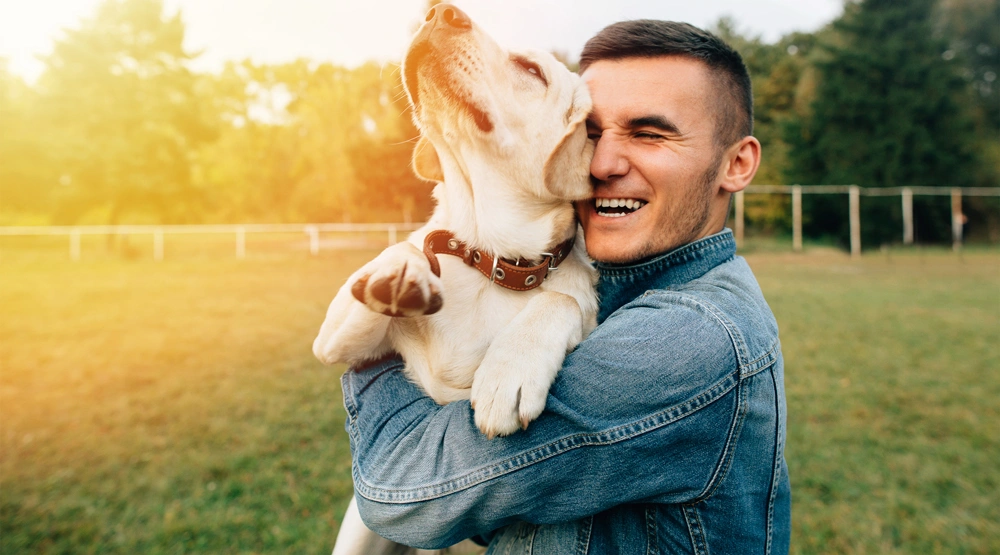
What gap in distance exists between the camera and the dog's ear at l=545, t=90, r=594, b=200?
1.97 meters

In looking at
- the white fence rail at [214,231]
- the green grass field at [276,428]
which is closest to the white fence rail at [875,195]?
the green grass field at [276,428]

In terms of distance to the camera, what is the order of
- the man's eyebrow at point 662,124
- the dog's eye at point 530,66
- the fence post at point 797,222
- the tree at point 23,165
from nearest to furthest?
the man's eyebrow at point 662,124, the dog's eye at point 530,66, the fence post at point 797,222, the tree at point 23,165

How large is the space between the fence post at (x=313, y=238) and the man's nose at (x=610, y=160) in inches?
746

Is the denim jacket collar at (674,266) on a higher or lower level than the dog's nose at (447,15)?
lower

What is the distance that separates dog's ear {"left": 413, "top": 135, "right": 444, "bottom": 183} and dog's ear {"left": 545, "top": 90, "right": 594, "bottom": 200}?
1.59 feet

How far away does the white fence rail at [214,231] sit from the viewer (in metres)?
19.6

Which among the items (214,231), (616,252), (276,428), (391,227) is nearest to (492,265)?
(616,252)

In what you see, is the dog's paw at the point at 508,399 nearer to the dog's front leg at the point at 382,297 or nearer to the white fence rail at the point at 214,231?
the dog's front leg at the point at 382,297

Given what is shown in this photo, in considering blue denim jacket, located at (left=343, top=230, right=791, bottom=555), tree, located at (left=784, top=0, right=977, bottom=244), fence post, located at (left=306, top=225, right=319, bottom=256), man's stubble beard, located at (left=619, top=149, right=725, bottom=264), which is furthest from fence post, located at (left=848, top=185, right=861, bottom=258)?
blue denim jacket, located at (left=343, top=230, right=791, bottom=555)

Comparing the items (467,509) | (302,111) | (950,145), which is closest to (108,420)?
(467,509)

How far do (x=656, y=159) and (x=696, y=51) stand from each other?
0.40 metres

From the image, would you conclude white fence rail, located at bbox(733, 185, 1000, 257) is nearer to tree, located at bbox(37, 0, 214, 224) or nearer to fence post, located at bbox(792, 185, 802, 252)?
fence post, located at bbox(792, 185, 802, 252)

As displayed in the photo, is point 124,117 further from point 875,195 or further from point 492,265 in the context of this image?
point 875,195

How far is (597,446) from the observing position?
1.36 m
